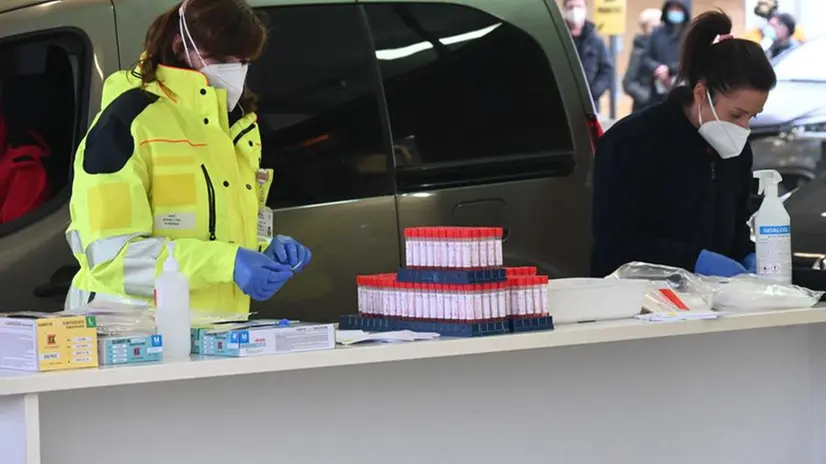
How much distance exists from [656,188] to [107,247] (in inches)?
63.0

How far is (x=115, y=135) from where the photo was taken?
2.76m

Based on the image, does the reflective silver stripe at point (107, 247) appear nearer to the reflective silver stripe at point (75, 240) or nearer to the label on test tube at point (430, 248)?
the reflective silver stripe at point (75, 240)

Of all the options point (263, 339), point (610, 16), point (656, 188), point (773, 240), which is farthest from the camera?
point (610, 16)

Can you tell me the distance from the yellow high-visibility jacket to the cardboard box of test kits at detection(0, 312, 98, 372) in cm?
55

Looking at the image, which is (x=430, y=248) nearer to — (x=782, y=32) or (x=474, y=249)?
(x=474, y=249)

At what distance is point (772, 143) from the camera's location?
289 inches

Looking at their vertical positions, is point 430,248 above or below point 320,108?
below

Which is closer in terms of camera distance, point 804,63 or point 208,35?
point 208,35

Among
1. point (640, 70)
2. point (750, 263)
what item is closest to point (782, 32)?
point (640, 70)

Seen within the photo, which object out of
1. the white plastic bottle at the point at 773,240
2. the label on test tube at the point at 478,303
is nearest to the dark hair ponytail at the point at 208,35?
the label on test tube at the point at 478,303

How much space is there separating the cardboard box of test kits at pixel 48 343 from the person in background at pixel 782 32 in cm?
688

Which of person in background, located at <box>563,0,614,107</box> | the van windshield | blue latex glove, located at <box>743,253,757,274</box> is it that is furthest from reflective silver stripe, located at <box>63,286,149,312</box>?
the van windshield

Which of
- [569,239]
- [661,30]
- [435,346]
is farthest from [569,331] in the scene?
[661,30]

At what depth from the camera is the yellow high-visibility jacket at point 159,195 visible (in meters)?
2.69
